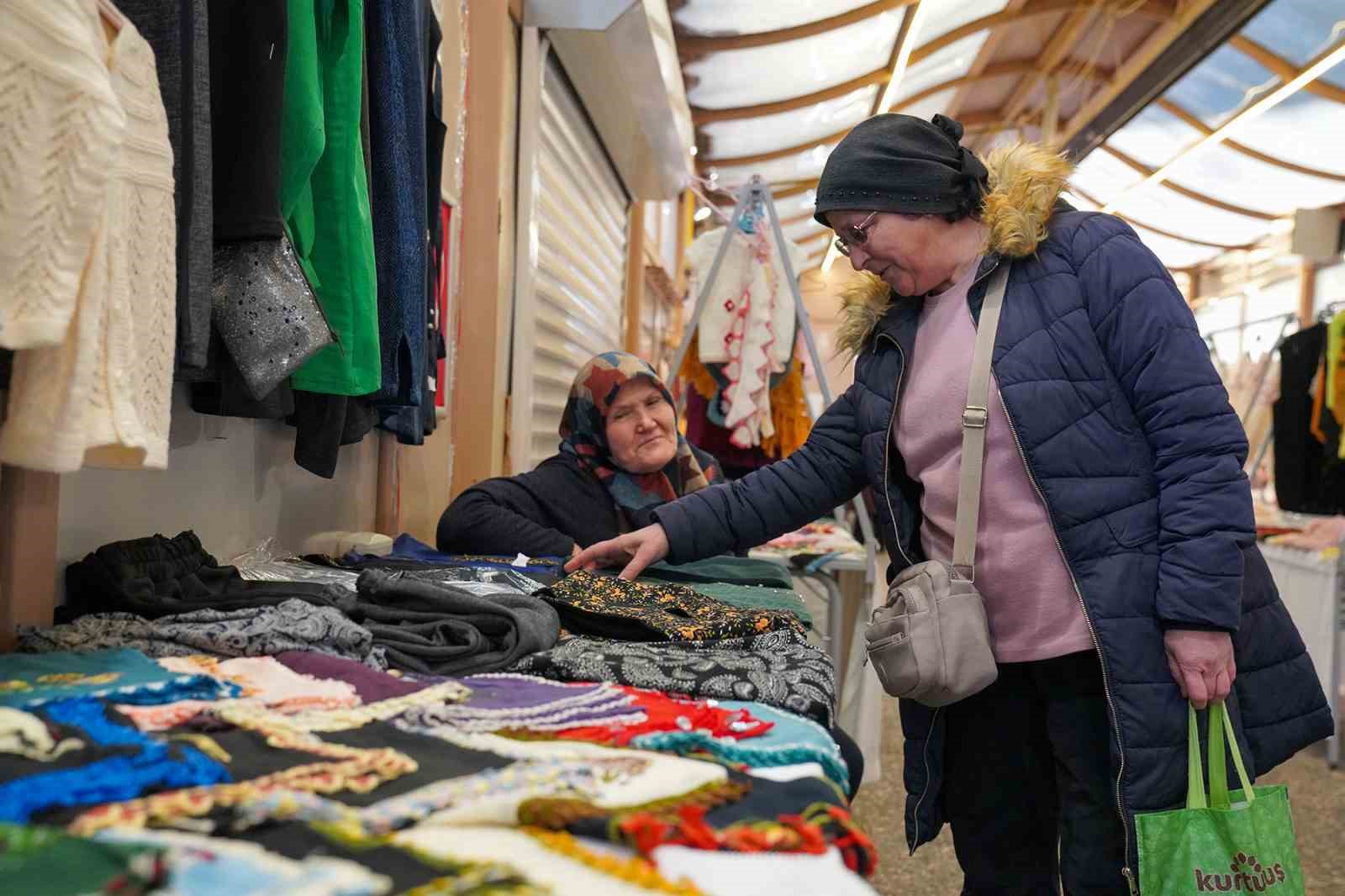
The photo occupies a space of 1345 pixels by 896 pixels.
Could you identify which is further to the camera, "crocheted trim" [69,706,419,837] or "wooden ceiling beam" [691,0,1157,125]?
"wooden ceiling beam" [691,0,1157,125]

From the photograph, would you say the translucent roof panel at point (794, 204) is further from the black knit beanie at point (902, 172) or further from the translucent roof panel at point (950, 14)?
the black knit beanie at point (902, 172)

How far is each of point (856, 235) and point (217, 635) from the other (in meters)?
1.11

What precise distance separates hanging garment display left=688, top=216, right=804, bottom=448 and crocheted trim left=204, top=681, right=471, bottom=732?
2760 millimetres

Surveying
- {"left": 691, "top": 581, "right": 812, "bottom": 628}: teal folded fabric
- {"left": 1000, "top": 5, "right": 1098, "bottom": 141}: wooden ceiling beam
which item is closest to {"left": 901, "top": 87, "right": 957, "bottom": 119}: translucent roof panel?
{"left": 1000, "top": 5, "right": 1098, "bottom": 141}: wooden ceiling beam

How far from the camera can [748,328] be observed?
3705 mm

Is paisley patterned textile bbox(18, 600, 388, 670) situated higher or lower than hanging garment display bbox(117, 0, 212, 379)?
lower

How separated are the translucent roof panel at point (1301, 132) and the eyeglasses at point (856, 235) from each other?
670 centimetres

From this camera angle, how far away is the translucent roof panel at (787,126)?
24.7 ft

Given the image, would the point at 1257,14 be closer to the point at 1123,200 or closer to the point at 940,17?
the point at 940,17

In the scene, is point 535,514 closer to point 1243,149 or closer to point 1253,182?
point 1243,149

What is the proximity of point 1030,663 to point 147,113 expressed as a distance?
141 centimetres

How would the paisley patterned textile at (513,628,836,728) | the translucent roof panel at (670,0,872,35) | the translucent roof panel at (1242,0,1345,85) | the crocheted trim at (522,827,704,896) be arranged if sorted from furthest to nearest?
1. the translucent roof panel at (1242,0,1345,85)
2. the translucent roof panel at (670,0,872,35)
3. the paisley patterned textile at (513,628,836,728)
4. the crocheted trim at (522,827,704,896)

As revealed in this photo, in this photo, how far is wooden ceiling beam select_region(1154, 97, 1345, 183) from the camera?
773 centimetres

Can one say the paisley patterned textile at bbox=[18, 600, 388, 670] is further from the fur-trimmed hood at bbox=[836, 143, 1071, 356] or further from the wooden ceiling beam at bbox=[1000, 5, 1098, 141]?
the wooden ceiling beam at bbox=[1000, 5, 1098, 141]
